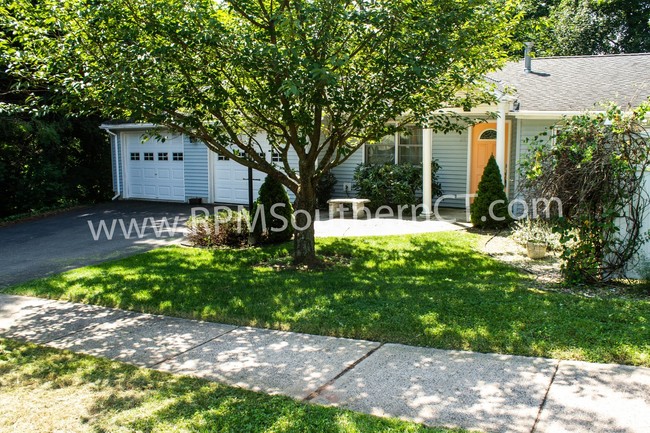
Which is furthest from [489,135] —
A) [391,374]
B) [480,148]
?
[391,374]

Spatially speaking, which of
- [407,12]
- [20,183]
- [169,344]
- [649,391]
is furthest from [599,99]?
[20,183]

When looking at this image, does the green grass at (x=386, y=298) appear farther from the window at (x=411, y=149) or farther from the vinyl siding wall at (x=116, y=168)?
the vinyl siding wall at (x=116, y=168)

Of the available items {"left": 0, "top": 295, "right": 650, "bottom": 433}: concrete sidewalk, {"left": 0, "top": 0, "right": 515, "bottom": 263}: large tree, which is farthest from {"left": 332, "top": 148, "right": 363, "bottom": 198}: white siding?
{"left": 0, "top": 295, "right": 650, "bottom": 433}: concrete sidewalk

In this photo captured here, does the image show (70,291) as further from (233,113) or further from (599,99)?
(599,99)

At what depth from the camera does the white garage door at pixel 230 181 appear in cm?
1748

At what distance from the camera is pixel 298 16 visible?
6.96 metres

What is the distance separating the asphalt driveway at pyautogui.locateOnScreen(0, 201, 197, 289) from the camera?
10.1 m

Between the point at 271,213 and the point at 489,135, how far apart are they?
6998mm

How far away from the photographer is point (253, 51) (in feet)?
22.6

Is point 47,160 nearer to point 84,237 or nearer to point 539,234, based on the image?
point 84,237

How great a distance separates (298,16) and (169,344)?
4115mm

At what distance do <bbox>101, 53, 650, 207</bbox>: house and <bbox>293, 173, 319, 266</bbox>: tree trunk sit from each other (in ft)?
8.31

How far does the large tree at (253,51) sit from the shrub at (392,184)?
6.12m

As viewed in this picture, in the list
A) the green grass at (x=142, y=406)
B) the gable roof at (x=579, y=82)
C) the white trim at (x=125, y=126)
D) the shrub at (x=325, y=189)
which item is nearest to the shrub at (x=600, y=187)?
the green grass at (x=142, y=406)
